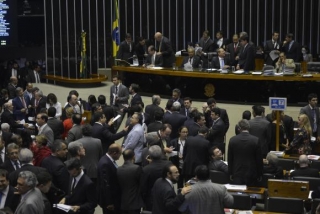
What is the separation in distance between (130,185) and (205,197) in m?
1.63

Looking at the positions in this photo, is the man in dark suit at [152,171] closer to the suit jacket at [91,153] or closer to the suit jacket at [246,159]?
the suit jacket at [91,153]

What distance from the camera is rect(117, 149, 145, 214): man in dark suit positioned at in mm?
9688

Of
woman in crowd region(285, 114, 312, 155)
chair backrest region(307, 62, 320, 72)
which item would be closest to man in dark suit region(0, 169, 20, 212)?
woman in crowd region(285, 114, 312, 155)

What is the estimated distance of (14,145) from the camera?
9.70m

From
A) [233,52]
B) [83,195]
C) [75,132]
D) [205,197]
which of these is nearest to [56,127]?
[75,132]

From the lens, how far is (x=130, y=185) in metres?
9.74

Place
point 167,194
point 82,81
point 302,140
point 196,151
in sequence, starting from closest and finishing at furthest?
point 167,194 → point 196,151 → point 302,140 → point 82,81

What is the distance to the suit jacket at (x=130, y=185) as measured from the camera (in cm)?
968

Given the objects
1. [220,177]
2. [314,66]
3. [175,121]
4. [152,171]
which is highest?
[314,66]

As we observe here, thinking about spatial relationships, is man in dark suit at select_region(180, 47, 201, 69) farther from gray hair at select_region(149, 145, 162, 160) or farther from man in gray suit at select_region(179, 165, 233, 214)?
man in gray suit at select_region(179, 165, 233, 214)

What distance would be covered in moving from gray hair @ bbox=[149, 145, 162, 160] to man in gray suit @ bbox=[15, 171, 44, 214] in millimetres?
2213

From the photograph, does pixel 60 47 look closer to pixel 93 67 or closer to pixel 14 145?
pixel 93 67

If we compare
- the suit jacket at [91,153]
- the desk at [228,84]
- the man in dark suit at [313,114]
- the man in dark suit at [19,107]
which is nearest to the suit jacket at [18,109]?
the man in dark suit at [19,107]

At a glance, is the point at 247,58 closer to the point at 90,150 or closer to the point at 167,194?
the point at 90,150
